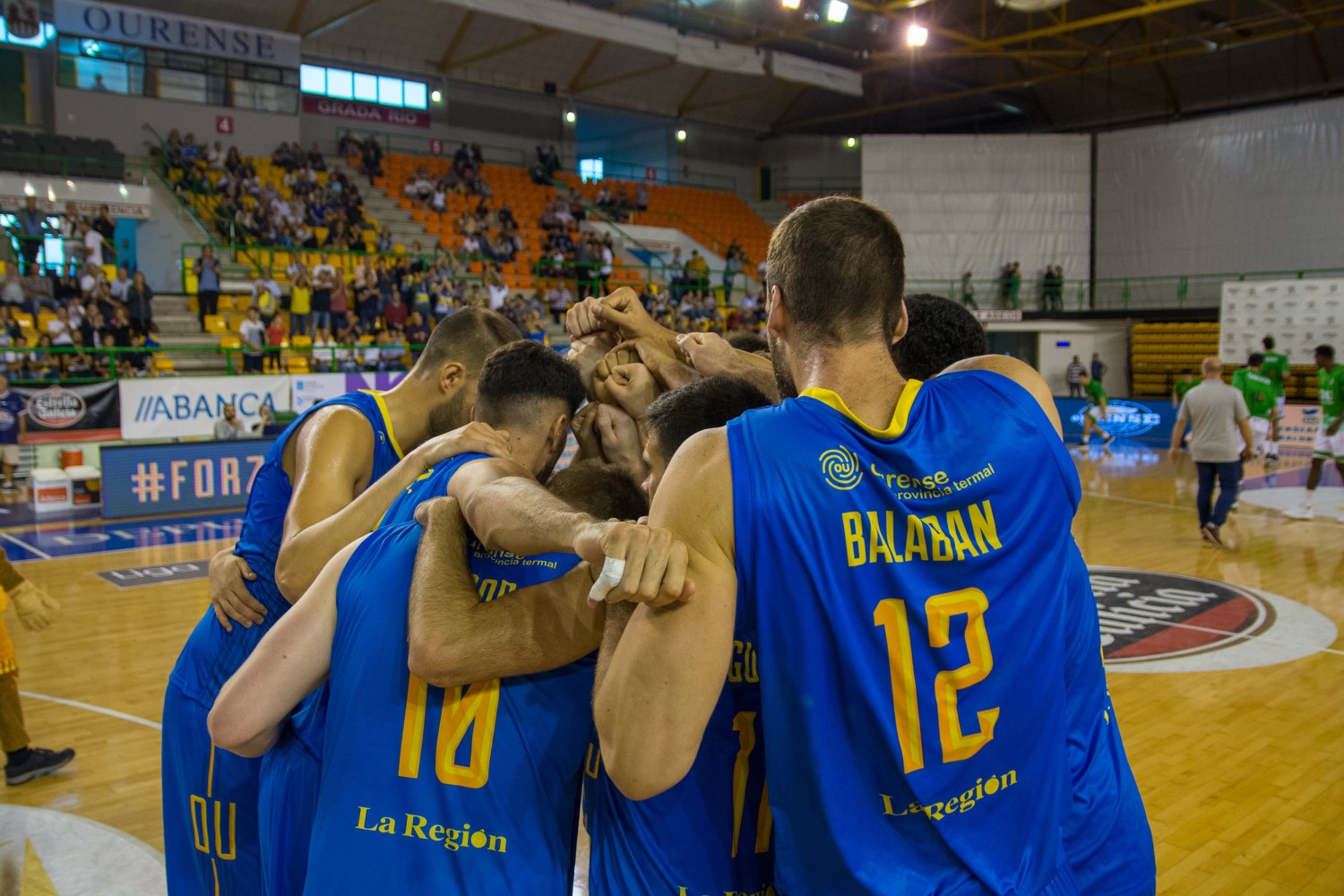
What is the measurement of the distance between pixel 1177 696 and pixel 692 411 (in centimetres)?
518

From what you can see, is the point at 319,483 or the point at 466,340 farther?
the point at 466,340

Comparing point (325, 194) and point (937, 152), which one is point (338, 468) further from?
point (937, 152)

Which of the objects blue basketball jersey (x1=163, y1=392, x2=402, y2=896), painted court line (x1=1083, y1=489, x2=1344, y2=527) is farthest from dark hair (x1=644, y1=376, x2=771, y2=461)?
painted court line (x1=1083, y1=489, x2=1344, y2=527)

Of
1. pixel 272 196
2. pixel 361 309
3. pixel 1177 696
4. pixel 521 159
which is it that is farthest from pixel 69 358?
pixel 521 159

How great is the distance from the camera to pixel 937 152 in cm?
2620

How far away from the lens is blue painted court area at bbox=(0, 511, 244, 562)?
10.3 m

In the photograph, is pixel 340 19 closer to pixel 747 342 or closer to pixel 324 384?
pixel 324 384

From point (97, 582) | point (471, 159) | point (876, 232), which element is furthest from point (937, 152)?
point (876, 232)

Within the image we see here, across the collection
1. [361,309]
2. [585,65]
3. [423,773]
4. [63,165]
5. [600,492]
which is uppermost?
[585,65]

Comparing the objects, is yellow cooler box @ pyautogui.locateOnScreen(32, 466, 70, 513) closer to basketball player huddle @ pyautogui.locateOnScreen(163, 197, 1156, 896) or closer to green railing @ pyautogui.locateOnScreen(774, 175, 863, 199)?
basketball player huddle @ pyautogui.locateOnScreen(163, 197, 1156, 896)

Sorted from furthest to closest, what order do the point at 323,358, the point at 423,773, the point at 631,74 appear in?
the point at 631,74 < the point at 323,358 < the point at 423,773

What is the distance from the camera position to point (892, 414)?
1.62m

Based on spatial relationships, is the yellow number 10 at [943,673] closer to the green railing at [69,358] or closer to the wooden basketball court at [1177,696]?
the wooden basketball court at [1177,696]

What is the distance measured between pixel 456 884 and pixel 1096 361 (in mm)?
22838
